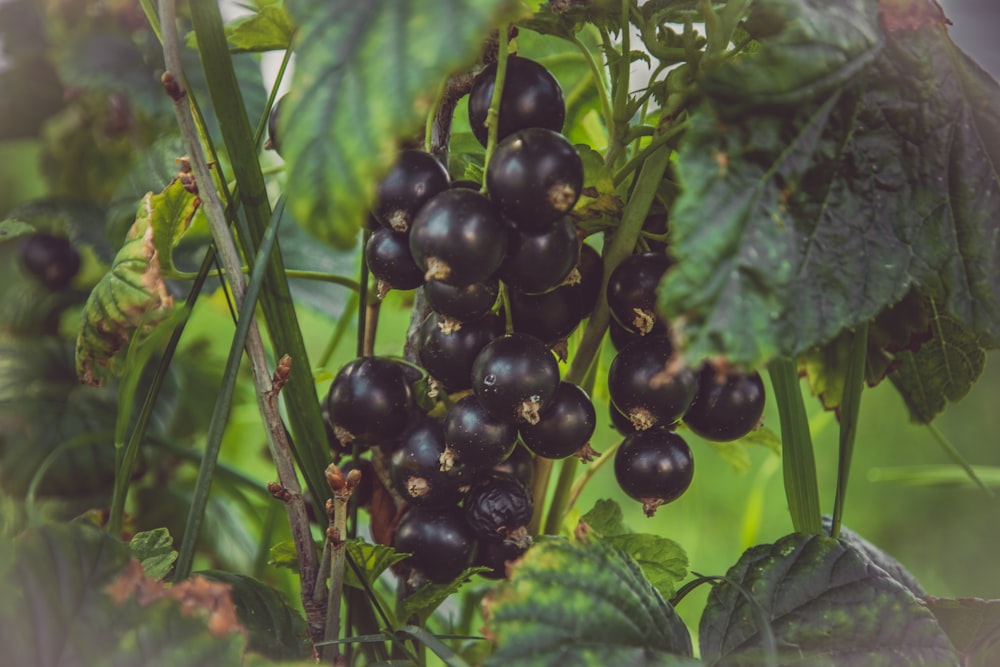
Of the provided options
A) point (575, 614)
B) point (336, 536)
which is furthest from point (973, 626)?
point (336, 536)

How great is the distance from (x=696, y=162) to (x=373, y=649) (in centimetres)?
36

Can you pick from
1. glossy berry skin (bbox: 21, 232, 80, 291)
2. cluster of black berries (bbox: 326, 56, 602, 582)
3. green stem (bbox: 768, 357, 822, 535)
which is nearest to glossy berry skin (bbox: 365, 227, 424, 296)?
cluster of black berries (bbox: 326, 56, 602, 582)

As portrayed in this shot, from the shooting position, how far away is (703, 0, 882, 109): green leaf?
34 centimetres

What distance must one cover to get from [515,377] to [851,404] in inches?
8.3

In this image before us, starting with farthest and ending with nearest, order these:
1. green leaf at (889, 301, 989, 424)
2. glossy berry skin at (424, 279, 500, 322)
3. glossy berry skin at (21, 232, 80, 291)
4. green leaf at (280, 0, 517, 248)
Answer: glossy berry skin at (21, 232, 80, 291) → green leaf at (889, 301, 989, 424) → glossy berry skin at (424, 279, 500, 322) → green leaf at (280, 0, 517, 248)

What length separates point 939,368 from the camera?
543mm

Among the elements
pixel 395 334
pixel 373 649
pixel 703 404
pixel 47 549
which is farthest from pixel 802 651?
pixel 395 334

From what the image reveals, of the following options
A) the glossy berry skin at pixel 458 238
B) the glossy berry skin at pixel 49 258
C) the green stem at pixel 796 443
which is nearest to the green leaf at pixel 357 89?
the glossy berry skin at pixel 458 238

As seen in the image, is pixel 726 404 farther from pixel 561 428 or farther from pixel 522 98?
pixel 522 98

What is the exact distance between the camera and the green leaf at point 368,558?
18.0 inches

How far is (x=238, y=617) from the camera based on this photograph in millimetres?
436

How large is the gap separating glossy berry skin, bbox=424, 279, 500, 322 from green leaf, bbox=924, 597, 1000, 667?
13.4 inches

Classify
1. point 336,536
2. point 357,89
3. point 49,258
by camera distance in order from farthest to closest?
point 49,258 < point 336,536 < point 357,89

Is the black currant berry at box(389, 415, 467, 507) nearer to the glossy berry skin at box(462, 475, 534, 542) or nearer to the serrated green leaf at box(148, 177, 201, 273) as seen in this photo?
the glossy berry skin at box(462, 475, 534, 542)
